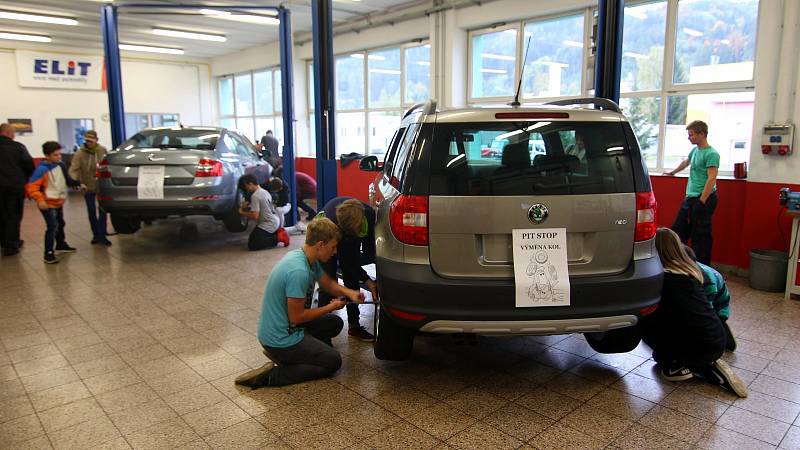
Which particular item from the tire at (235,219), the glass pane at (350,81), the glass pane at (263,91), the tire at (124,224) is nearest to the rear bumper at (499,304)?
the tire at (235,219)

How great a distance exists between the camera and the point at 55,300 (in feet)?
17.5

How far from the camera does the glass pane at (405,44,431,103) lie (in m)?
11.5

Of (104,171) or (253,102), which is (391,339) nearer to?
(104,171)

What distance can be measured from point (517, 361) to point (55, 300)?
436cm

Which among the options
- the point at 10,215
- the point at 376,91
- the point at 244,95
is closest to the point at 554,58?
the point at 376,91

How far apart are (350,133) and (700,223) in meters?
9.77

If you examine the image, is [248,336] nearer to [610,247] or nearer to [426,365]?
[426,365]

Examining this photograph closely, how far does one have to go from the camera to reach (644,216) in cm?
305

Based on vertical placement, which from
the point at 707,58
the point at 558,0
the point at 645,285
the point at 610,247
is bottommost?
the point at 645,285

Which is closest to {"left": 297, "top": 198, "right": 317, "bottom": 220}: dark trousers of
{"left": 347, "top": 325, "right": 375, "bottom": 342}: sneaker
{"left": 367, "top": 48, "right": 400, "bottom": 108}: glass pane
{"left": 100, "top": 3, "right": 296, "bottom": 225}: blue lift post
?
{"left": 100, "top": 3, "right": 296, "bottom": 225}: blue lift post

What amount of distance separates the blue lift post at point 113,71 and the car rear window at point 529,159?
7.82m

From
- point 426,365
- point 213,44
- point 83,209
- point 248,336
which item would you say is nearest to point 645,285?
point 426,365

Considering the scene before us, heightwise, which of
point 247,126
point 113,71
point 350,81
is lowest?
point 247,126

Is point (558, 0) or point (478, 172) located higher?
point (558, 0)
